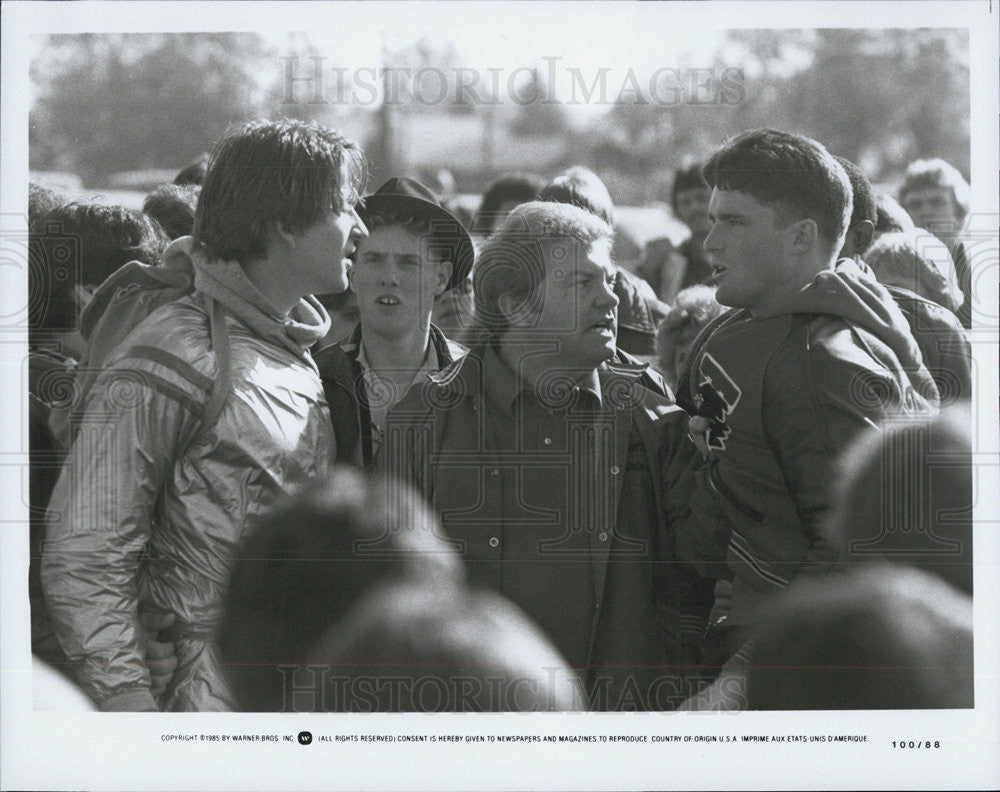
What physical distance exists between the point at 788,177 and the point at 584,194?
541mm

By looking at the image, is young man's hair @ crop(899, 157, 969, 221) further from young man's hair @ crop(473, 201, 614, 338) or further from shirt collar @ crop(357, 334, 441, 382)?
shirt collar @ crop(357, 334, 441, 382)

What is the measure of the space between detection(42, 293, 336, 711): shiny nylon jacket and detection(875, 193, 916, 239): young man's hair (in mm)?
1551

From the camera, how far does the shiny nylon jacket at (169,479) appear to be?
10.3 ft

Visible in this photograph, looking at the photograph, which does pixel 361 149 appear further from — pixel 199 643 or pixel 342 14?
pixel 199 643

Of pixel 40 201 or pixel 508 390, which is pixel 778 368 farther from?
pixel 40 201

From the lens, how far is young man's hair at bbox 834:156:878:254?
11.0ft

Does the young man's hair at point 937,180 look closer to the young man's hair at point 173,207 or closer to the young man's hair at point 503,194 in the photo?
the young man's hair at point 503,194

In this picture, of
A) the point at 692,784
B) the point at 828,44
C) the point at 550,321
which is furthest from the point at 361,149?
the point at 692,784

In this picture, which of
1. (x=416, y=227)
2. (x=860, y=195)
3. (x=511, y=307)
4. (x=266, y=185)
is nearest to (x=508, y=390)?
(x=511, y=307)

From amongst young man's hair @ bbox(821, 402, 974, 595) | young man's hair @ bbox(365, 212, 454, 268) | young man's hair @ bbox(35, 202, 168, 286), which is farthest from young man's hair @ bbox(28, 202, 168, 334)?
young man's hair @ bbox(821, 402, 974, 595)

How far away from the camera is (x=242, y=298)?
319cm

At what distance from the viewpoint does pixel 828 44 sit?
343 centimetres

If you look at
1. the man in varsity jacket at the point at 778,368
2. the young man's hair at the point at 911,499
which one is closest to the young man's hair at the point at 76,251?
the man in varsity jacket at the point at 778,368

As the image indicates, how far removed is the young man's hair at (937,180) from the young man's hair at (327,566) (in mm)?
1568
